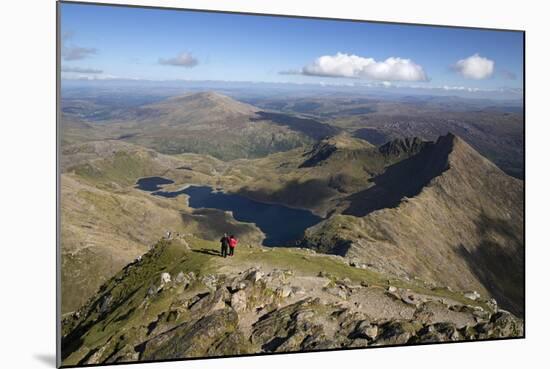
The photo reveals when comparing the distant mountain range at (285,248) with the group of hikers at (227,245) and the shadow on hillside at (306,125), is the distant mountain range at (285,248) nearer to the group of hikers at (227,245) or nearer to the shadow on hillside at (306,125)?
the shadow on hillside at (306,125)

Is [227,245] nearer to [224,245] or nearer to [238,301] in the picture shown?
[224,245]

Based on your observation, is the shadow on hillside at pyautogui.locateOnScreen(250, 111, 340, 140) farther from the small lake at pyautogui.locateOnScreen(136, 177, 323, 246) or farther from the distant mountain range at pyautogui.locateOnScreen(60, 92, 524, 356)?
the small lake at pyautogui.locateOnScreen(136, 177, 323, 246)

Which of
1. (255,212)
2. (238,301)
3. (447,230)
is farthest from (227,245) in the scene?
(255,212)

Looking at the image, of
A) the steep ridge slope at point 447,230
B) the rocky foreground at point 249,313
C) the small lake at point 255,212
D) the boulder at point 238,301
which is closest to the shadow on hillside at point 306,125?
the steep ridge slope at point 447,230

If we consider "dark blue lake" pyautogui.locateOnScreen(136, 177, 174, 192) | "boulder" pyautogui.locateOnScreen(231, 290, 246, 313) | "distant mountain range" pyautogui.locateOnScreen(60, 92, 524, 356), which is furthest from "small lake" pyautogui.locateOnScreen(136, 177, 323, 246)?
"boulder" pyautogui.locateOnScreen(231, 290, 246, 313)

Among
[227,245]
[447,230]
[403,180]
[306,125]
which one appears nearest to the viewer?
[227,245]

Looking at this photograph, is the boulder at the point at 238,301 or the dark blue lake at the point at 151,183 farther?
the dark blue lake at the point at 151,183
